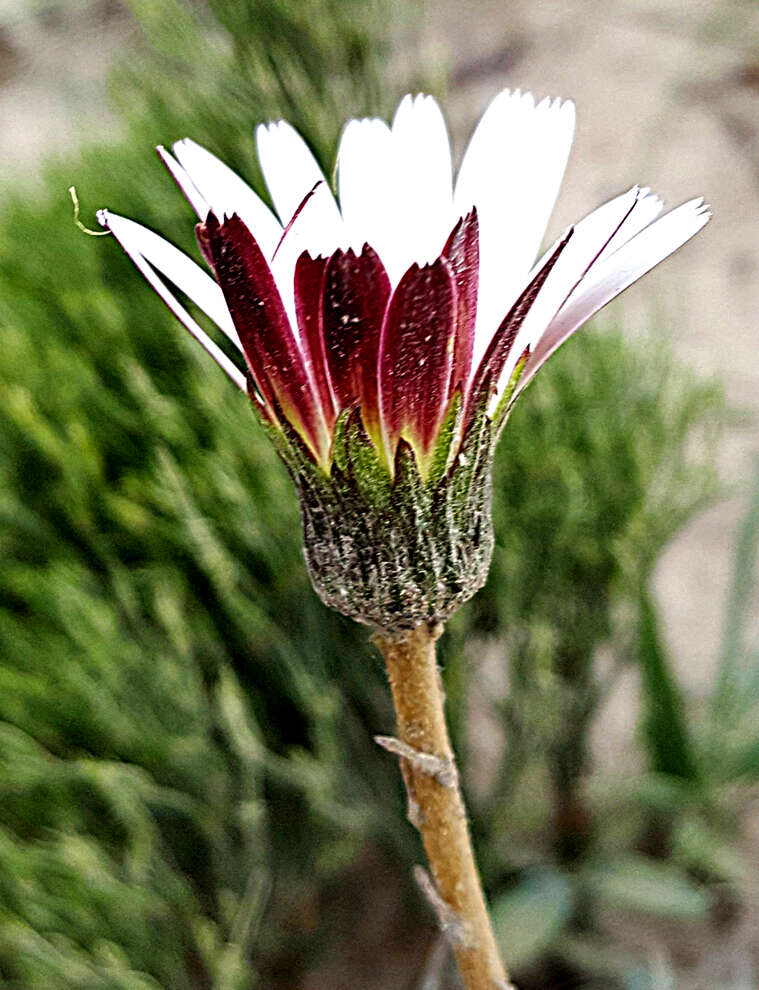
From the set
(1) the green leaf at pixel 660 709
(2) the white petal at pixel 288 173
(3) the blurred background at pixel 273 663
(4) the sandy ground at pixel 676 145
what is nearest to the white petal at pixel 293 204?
(2) the white petal at pixel 288 173

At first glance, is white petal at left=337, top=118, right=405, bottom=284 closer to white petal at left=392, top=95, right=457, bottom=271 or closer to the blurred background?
white petal at left=392, top=95, right=457, bottom=271

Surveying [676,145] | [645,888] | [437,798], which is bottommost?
[437,798]

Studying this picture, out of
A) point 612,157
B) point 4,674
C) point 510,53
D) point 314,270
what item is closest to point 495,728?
point 4,674

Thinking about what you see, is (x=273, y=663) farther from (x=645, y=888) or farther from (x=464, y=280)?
(x=464, y=280)

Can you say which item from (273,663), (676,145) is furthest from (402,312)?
(676,145)

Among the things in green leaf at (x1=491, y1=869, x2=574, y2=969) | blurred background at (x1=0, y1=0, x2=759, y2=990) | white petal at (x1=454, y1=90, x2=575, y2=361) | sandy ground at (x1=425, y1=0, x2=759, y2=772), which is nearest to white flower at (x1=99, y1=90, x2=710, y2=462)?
white petal at (x1=454, y1=90, x2=575, y2=361)

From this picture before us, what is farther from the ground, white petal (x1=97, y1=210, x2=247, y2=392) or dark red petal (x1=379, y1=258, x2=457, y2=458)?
white petal (x1=97, y1=210, x2=247, y2=392)

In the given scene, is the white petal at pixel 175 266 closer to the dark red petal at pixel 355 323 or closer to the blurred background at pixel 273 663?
the dark red petal at pixel 355 323

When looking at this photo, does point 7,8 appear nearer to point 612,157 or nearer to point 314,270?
point 612,157
